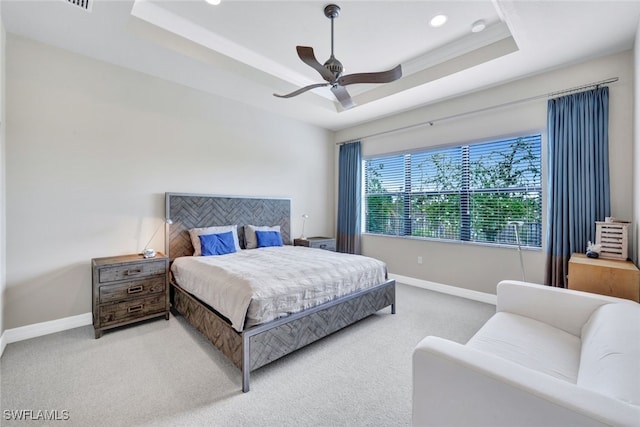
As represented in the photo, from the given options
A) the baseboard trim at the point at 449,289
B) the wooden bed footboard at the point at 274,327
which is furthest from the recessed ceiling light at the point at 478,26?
the baseboard trim at the point at 449,289

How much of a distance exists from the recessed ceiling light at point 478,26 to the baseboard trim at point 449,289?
127 inches

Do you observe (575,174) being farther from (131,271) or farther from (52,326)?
(52,326)

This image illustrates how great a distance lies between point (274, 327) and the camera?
6.98 ft

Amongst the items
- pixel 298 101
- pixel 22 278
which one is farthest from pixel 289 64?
pixel 22 278

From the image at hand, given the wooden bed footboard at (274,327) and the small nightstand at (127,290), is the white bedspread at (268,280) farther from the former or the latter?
the small nightstand at (127,290)

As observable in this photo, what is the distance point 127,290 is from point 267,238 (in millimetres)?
1887

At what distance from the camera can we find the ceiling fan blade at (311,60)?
2.25 meters

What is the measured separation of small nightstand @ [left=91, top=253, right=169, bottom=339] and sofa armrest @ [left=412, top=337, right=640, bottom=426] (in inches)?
113

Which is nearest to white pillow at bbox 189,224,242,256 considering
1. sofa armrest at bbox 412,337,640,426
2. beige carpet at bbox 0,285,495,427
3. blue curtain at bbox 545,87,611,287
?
beige carpet at bbox 0,285,495,427

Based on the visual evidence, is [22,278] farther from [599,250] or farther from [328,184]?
[599,250]

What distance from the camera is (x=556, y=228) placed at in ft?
10.2

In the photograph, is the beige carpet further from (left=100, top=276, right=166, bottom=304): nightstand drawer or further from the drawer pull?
(left=100, top=276, right=166, bottom=304): nightstand drawer

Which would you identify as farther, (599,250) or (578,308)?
(599,250)

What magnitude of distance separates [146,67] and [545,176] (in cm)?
498
